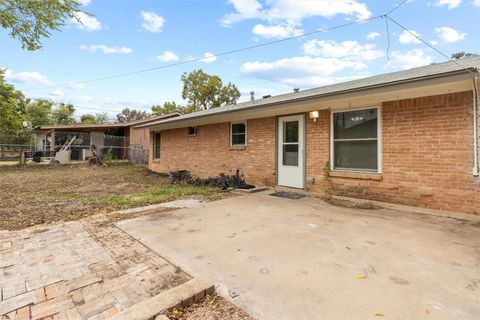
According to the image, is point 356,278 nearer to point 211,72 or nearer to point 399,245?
point 399,245

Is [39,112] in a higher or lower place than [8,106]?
higher

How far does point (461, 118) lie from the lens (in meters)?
4.52

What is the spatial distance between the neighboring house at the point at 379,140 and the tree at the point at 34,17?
4383mm

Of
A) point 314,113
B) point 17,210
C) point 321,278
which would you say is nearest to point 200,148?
point 314,113

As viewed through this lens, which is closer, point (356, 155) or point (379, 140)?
point (379, 140)

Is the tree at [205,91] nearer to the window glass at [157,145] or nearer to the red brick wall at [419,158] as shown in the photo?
the window glass at [157,145]

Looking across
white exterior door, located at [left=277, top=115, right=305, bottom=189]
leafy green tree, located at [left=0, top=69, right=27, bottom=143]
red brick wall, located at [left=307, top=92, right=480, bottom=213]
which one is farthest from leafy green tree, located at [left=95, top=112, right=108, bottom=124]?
red brick wall, located at [left=307, top=92, right=480, bottom=213]

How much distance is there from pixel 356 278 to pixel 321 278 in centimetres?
33

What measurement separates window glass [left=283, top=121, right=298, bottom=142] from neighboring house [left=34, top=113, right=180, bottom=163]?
534 inches

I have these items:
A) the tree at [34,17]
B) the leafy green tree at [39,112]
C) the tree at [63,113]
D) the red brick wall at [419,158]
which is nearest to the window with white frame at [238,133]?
the red brick wall at [419,158]

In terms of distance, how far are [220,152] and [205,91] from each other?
958 inches

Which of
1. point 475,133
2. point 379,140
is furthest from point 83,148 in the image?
point 475,133

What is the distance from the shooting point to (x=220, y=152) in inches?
370

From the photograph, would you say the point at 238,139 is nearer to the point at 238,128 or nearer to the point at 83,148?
the point at 238,128
